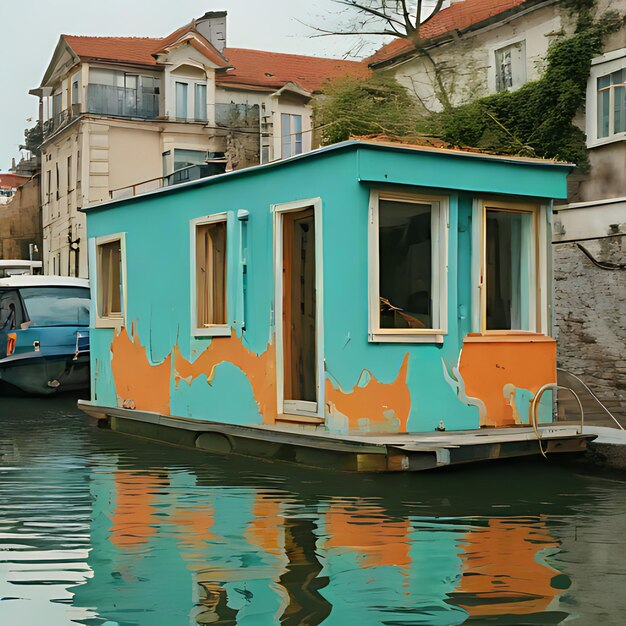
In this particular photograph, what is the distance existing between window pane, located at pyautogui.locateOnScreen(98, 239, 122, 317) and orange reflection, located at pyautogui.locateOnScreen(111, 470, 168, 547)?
11.4 feet

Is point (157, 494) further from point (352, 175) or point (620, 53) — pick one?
point (620, 53)

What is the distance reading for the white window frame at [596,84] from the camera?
22.3 meters

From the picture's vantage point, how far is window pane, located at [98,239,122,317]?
46.4ft

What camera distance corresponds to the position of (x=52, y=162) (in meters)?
44.6

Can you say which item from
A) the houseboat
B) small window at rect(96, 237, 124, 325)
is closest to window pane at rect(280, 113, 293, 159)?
small window at rect(96, 237, 124, 325)

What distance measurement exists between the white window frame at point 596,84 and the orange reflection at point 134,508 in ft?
47.8

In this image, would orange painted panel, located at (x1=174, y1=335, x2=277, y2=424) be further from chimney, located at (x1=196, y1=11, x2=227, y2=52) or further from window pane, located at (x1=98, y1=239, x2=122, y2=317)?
chimney, located at (x1=196, y1=11, x2=227, y2=52)

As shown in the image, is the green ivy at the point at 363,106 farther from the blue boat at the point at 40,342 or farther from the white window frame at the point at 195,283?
the white window frame at the point at 195,283

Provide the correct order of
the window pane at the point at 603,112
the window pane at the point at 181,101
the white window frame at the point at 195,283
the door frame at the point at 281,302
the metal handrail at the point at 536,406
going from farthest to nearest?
the window pane at the point at 181,101
the window pane at the point at 603,112
the white window frame at the point at 195,283
the door frame at the point at 281,302
the metal handrail at the point at 536,406

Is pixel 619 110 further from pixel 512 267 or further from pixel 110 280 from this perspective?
pixel 512 267

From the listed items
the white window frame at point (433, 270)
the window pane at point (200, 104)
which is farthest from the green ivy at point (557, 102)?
the window pane at point (200, 104)

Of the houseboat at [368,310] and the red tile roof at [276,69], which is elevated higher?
the red tile roof at [276,69]

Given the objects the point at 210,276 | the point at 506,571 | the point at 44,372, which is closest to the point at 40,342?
the point at 44,372

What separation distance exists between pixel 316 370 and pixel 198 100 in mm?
32966
